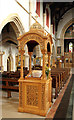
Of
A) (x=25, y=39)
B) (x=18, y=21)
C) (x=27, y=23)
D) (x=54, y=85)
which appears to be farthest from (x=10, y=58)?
(x=25, y=39)

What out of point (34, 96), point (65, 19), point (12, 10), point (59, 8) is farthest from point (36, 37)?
point (65, 19)

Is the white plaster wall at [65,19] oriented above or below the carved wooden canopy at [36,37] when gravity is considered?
above

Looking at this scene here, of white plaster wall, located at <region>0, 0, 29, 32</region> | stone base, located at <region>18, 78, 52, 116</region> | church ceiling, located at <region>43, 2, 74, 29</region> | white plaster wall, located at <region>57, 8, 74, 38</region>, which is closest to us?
stone base, located at <region>18, 78, 52, 116</region>

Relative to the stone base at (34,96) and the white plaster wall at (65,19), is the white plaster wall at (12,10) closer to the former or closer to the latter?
the stone base at (34,96)

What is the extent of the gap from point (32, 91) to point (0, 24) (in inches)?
176

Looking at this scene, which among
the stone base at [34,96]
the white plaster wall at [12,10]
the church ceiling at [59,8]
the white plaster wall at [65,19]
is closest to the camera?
the stone base at [34,96]

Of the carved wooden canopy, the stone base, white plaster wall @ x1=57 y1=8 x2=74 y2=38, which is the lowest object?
the stone base

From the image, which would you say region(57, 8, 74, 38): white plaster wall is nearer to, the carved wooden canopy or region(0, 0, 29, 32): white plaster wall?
region(0, 0, 29, 32): white plaster wall

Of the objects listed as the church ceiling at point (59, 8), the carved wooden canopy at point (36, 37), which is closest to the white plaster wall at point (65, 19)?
the church ceiling at point (59, 8)

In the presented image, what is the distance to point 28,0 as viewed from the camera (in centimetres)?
1121

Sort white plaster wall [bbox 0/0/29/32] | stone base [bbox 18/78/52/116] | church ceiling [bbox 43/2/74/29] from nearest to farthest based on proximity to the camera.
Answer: stone base [bbox 18/78/52/116]
white plaster wall [bbox 0/0/29/32]
church ceiling [bbox 43/2/74/29]

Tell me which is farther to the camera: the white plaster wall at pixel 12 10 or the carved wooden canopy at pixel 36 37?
the white plaster wall at pixel 12 10

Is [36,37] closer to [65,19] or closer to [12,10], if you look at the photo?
[12,10]

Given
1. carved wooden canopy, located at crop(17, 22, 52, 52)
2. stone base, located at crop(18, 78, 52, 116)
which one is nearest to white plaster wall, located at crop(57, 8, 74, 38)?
carved wooden canopy, located at crop(17, 22, 52, 52)
